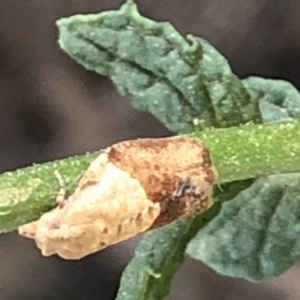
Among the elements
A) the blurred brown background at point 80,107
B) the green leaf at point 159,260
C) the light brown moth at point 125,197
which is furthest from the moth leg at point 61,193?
the blurred brown background at point 80,107

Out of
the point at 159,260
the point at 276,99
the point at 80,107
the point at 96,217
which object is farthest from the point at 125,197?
the point at 80,107

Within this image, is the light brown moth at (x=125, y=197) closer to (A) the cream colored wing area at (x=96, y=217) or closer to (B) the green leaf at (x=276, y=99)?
(A) the cream colored wing area at (x=96, y=217)

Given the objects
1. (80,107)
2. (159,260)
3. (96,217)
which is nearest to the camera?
(96,217)

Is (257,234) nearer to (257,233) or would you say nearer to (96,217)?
(257,233)

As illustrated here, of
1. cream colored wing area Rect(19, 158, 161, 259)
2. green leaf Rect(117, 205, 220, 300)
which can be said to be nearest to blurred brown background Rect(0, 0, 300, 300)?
green leaf Rect(117, 205, 220, 300)

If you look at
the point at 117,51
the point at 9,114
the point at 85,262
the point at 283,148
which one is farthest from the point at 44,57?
the point at 283,148

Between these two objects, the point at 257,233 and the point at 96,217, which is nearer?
the point at 96,217

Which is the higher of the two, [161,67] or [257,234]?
[161,67]
